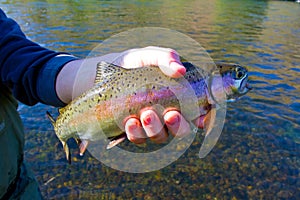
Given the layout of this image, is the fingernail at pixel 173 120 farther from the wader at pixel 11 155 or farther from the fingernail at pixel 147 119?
the wader at pixel 11 155

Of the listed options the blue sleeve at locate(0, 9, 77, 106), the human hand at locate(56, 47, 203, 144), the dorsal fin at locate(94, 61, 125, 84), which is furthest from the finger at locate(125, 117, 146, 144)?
the blue sleeve at locate(0, 9, 77, 106)

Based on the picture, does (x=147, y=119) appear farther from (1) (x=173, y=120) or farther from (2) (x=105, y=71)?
(2) (x=105, y=71)

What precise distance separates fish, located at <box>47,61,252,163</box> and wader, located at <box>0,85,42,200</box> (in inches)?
20.9

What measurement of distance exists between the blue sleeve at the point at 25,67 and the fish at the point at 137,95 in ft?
0.74

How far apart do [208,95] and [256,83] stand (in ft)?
24.3

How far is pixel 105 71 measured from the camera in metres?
2.14

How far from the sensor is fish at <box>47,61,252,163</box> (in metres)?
2.06

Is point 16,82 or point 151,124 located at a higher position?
point 16,82

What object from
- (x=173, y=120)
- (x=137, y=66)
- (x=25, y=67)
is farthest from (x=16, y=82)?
(x=173, y=120)

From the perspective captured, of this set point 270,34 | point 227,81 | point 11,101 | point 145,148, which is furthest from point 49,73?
point 270,34

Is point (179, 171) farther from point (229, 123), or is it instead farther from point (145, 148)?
point (229, 123)

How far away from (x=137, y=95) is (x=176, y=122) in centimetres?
32

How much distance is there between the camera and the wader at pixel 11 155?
2.29 metres

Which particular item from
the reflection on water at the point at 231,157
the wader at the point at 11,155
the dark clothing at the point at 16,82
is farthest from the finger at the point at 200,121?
the reflection on water at the point at 231,157
